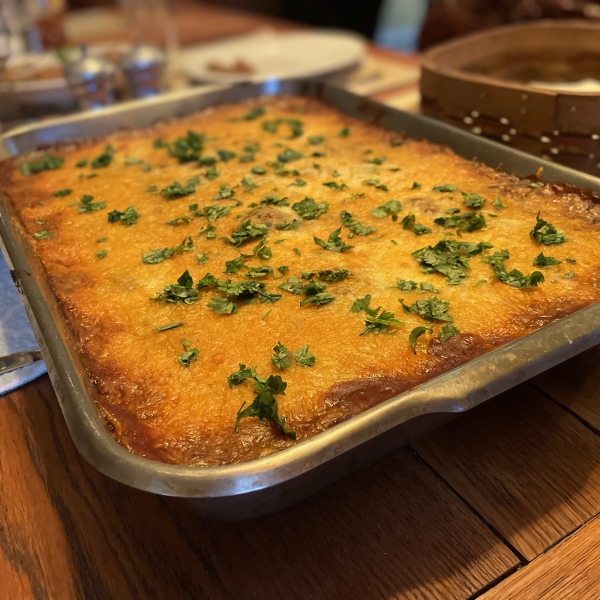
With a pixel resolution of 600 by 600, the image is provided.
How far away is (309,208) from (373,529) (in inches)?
33.9

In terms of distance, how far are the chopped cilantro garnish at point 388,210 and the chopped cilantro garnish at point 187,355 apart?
0.63m

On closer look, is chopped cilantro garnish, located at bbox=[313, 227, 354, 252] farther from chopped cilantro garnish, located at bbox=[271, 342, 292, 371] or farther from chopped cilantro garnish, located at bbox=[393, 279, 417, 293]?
chopped cilantro garnish, located at bbox=[271, 342, 292, 371]

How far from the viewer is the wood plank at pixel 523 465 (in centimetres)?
96

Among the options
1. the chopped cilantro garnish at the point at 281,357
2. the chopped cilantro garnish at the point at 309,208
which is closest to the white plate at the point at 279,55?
the chopped cilantro garnish at the point at 309,208

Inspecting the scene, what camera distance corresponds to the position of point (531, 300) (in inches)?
45.3

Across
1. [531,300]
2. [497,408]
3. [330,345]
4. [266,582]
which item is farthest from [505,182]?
[266,582]

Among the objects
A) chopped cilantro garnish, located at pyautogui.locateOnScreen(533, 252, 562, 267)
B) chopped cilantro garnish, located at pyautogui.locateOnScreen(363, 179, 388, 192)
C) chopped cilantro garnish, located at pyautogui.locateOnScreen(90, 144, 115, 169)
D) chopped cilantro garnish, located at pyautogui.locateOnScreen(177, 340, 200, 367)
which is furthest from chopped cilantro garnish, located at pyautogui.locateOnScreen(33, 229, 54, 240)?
chopped cilantro garnish, located at pyautogui.locateOnScreen(533, 252, 562, 267)

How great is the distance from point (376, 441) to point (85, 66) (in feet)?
7.14

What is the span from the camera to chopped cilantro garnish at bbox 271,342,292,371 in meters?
1.04

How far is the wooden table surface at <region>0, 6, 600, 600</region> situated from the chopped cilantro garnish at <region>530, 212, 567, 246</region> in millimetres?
351

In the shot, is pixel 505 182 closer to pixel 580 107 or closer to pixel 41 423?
pixel 580 107

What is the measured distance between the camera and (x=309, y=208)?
153cm

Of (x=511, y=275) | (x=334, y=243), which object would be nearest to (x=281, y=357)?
(x=334, y=243)

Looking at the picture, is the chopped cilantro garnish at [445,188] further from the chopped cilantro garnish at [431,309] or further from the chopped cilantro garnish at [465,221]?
the chopped cilantro garnish at [431,309]
